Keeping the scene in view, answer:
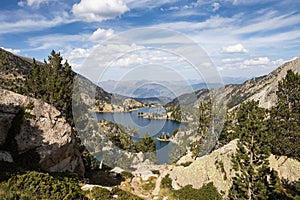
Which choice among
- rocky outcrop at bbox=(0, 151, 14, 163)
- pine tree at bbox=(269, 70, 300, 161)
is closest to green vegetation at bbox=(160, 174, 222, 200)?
pine tree at bbox=(269, 70, 300, 161)

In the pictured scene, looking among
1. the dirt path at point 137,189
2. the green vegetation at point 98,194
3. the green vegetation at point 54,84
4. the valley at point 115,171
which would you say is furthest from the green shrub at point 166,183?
the green vegetation at point 54,84

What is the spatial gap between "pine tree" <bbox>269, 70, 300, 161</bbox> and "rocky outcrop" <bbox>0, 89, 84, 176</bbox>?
25.2 meters

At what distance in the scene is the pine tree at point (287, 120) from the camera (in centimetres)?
3051

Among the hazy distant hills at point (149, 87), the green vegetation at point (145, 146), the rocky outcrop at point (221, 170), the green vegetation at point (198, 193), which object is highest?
the hazy distant hills at point (149, 87)

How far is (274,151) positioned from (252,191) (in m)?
11.9

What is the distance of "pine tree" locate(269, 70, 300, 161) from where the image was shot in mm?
30514

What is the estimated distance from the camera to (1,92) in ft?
82.5

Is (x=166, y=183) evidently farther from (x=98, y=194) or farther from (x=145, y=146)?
(x=145, y=146)

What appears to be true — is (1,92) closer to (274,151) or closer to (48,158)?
(48,158)

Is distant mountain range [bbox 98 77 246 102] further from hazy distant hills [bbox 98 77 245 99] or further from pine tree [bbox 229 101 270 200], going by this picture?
pine tree [bbox 229 101 270 200]

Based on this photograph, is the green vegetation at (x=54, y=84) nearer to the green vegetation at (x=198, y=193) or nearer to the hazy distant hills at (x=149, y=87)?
the hazy distant hills at (x=149, y=87)

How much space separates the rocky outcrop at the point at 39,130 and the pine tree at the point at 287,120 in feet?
82.5

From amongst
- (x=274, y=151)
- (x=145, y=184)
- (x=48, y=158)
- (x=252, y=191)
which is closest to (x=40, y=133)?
(x=48, y=158)

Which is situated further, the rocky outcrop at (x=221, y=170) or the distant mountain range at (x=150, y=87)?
the distant mountain range at (x=150, y=87)
